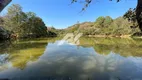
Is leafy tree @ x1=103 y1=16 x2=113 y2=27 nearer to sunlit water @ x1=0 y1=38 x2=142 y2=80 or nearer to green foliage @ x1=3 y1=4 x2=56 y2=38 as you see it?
green foliage @ x1=3 y1=4 x2=56 y2=38

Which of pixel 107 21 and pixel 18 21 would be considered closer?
pixel 18 21

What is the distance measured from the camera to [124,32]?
57.7 metres

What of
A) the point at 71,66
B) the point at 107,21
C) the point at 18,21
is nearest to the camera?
the point at 71,66

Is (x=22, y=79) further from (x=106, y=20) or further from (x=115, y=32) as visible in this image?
(x=106, y=20)

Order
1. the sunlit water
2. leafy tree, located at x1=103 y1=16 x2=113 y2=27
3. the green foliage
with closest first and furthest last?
1. the sunlit water
2. the green foliage
3. leafy tree, located at x1=103 y1=16 x2=113 y2=27

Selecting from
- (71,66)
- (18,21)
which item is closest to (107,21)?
(18,21)

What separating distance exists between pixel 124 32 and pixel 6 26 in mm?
41736

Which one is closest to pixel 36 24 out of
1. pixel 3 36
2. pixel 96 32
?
pixel 3 36

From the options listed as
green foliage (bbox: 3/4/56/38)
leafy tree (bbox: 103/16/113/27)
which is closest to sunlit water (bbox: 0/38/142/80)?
green foliage (bbox: 3/4/56/38)

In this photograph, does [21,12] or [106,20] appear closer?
[21,12]

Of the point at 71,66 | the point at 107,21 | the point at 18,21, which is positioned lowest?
the point at 71,66

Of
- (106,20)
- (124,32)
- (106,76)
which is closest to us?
(106,76)

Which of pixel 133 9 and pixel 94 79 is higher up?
pixel 133 9

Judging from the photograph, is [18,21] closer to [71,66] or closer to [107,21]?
[71,66]
